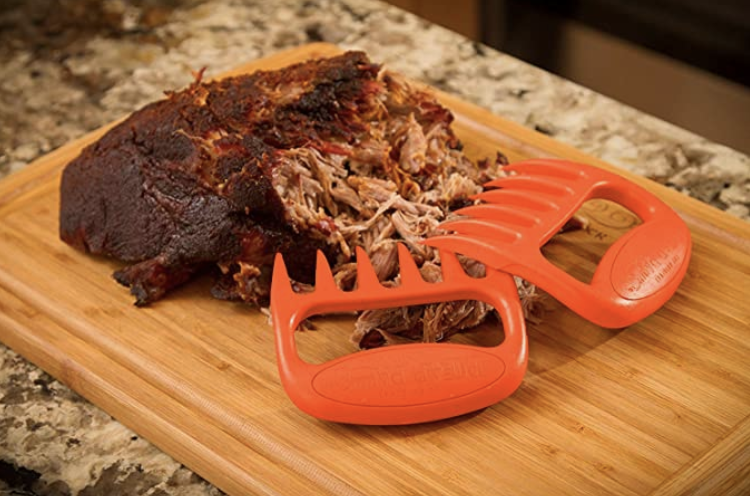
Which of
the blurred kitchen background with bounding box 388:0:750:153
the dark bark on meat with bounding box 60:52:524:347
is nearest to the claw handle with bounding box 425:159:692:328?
the dark bark on meat with bounding box 60:52:524:347

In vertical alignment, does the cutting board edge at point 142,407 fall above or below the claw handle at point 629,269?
below

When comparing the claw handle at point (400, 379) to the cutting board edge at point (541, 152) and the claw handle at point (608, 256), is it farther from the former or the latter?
the cutting board edge at point (541, 152)

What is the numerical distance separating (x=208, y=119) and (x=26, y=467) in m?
0.75

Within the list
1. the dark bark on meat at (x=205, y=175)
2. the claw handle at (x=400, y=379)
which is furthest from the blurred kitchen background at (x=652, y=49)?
the claw handle at (x=400, y=379)

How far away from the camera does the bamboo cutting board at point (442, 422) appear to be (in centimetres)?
189

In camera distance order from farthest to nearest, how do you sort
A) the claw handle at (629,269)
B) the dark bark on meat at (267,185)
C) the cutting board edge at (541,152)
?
1. the cutting board edge at (541,152)
2. the dark bark on meat at (267,185)
3. the claw handle at (629,269)

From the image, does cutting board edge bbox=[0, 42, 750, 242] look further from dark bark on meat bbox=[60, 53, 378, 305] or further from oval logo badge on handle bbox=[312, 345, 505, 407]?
oval logo badge on handle bbox=[312, 345, 505, 407]

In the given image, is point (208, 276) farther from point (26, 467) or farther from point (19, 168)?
point (19, 168)

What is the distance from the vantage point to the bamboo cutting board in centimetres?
189

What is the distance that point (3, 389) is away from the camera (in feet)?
7.07

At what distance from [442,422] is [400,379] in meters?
0.11

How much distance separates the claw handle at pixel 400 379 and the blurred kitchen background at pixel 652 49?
1.81 meters

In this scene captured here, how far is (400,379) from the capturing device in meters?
1.93

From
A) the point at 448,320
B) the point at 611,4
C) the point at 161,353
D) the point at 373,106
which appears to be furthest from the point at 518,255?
the point at 611,4
